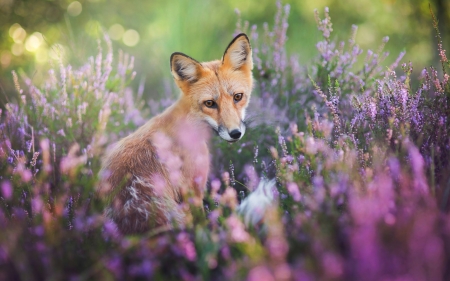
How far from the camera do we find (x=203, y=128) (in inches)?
156

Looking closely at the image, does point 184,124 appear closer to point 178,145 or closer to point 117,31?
point 178,145

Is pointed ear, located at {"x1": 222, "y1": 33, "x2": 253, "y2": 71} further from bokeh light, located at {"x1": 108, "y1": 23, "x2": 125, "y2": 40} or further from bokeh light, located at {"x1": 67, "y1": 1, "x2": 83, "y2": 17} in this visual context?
bokeh light, located at {"x1": 108, "y1": 23, "x2": 125, "y2": 40}

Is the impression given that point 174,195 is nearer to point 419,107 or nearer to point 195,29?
point 419,107

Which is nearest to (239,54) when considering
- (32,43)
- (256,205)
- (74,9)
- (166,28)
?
(256,205)

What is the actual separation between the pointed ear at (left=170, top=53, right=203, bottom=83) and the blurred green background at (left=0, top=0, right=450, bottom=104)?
7.91ft

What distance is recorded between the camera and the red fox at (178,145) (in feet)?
9.77

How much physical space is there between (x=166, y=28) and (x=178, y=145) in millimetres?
5818

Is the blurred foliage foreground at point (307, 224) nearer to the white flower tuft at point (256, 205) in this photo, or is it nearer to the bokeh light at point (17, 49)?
the white flower tuft at point (256, 205)

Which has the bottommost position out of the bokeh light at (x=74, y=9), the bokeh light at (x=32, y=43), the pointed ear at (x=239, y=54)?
the pointed ear at (x=239, y=54)

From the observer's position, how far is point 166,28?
346 inches

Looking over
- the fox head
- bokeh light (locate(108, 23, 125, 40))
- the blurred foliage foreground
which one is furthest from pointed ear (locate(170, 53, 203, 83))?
bokeh light (locate(108, 23, 125, 40))

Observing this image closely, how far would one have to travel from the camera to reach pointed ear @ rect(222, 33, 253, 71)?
156 inches

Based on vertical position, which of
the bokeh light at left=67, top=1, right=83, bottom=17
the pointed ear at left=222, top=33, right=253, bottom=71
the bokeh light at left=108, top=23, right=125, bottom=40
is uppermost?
the bokeh light at left=108, top=23, right=125, bottom=40

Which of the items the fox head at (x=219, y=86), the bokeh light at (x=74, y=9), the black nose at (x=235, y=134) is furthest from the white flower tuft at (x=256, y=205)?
the bokeh light at (x=74, y=9)
